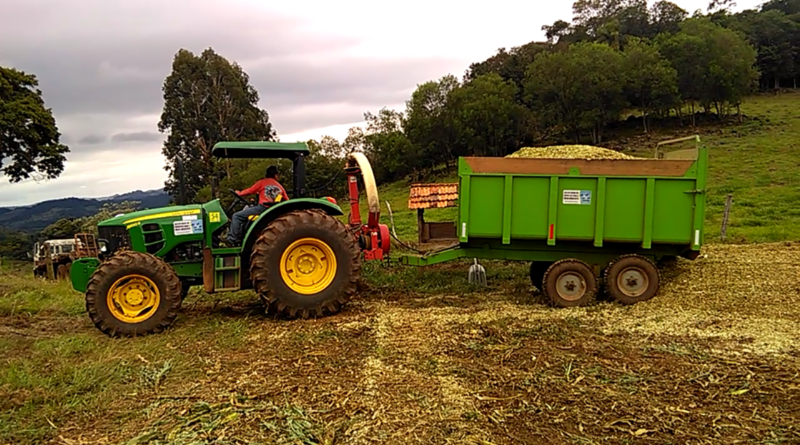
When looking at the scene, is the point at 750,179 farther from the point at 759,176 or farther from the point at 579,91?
the point at 579,91

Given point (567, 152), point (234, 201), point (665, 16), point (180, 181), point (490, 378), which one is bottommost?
point (490, 378)

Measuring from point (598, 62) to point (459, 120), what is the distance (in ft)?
35.2

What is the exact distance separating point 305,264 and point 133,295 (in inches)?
75.3

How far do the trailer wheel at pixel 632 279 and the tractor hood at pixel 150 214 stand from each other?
17.1 ft

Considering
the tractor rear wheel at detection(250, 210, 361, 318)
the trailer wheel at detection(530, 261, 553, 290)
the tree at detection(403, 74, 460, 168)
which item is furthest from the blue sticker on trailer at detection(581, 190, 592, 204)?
the tree at detection(403, 74, 460, 168)

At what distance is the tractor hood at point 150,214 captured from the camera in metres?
7.25

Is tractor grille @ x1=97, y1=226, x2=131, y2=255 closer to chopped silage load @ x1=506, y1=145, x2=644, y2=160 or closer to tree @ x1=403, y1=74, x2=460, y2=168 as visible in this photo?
chopped silage load @ x1=506, y1=145, x2=644, y2=160

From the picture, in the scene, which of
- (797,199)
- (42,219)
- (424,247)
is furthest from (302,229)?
(42,219)

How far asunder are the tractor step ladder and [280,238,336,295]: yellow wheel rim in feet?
2.07

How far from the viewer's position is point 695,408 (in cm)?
421

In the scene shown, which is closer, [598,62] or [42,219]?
[42,219]

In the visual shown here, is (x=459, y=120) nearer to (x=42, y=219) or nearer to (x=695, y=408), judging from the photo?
(x=42, y=219)

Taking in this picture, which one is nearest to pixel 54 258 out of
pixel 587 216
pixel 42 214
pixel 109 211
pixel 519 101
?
pixel 109 211

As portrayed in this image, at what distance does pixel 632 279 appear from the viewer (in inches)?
301
